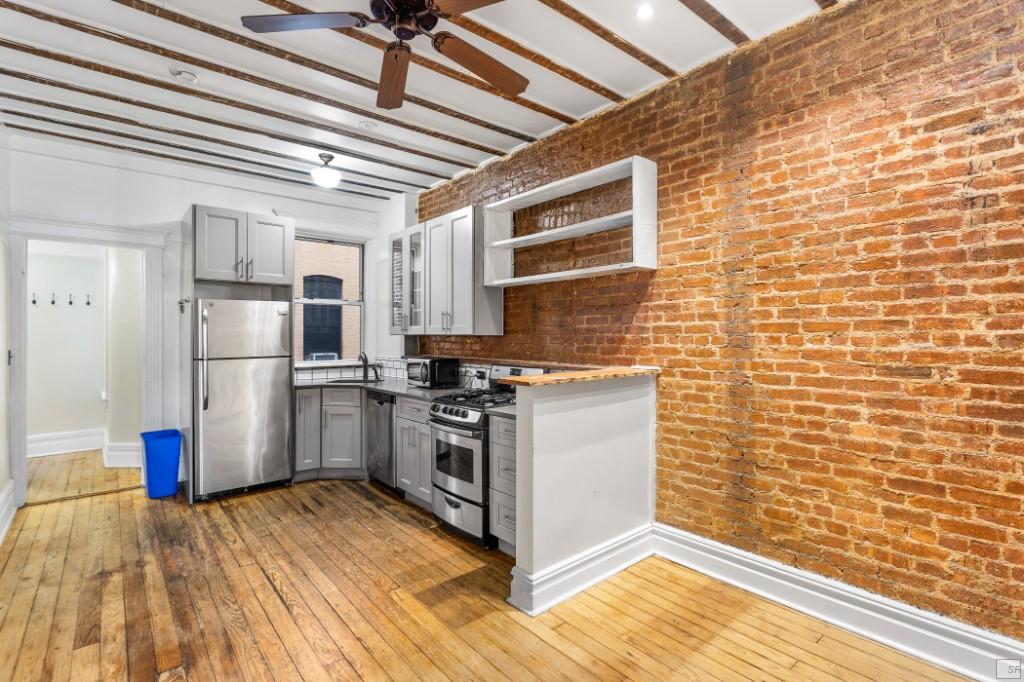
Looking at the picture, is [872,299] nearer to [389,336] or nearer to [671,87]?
[671,87]

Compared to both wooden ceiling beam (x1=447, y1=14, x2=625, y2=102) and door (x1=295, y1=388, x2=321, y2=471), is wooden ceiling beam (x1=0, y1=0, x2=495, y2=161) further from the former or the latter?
door (x1=295, y1=388, x2=321, y2=471)

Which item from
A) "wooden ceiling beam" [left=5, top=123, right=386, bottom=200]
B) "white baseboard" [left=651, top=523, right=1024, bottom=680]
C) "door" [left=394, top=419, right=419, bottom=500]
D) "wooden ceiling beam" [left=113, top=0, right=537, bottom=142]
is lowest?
"white baseboard" [left=651, top=523, right=1024, bottom=680]

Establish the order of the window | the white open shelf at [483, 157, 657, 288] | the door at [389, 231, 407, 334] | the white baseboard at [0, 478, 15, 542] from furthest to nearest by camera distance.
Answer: the window → the door at [389, 231, 407, 334] → the white baseboard at [0, 478, 15, 542] → the white open shelf at [483, 157, 657, 288]

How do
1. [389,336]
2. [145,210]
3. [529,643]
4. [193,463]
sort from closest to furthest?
[529,643] < [193,463] < [145,210] < [389,336]

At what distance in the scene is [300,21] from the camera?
6.45 ft

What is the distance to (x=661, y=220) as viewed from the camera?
121 inches

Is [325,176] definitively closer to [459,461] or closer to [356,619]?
[459,461]

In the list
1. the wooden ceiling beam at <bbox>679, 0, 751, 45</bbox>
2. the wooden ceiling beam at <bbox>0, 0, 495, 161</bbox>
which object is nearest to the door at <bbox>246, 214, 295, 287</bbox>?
the wooden ceiling beam at <bbox>0, 0, 495, 161</bbox>

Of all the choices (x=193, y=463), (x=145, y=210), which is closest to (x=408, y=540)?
(x=193, y=463)

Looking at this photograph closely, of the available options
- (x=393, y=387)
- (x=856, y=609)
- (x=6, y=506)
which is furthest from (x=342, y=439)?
(x=856, y=609)

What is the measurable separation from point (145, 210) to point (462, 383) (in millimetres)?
3131

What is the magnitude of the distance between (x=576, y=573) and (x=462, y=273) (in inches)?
95.2

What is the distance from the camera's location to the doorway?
5109 millimetres

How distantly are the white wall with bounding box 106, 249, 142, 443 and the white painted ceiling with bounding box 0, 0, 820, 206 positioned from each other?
1768 mm
